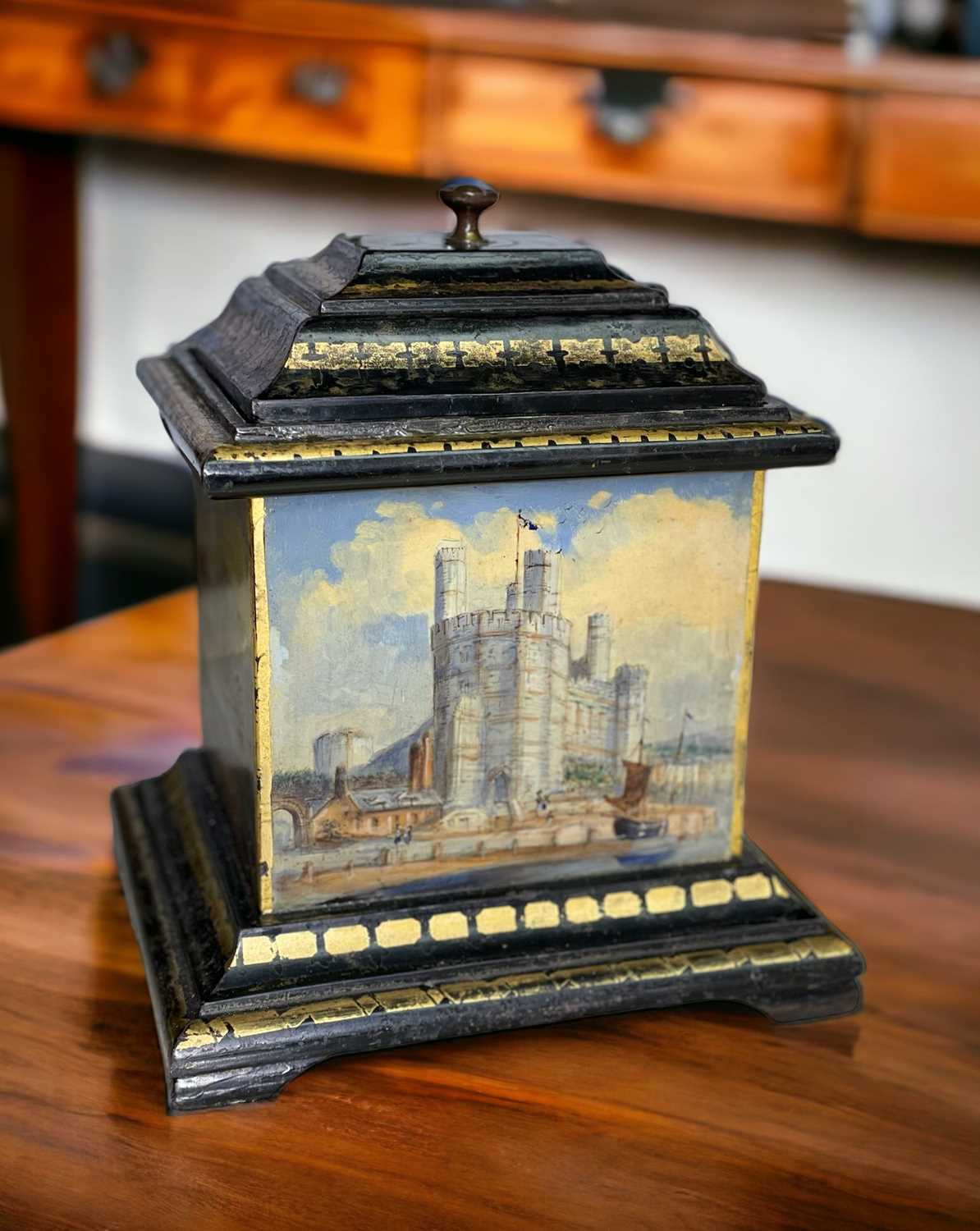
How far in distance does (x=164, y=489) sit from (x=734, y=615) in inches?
67.4

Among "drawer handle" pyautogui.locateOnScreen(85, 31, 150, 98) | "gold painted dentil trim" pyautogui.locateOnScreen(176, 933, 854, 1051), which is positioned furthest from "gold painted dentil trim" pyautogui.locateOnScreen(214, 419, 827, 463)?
"drawer handle" pyautogui.locateOnScreen(85, 31, 150, 98)

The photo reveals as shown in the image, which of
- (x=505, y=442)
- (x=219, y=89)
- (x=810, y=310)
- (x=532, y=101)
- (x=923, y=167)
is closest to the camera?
(x=505, y=442)

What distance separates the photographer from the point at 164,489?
2326 mm

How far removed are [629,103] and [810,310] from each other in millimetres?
533

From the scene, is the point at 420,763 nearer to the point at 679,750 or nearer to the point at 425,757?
the point at 425,757

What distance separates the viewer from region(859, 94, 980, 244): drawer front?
4.52ft

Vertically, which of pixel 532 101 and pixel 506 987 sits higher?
pixel 532 101

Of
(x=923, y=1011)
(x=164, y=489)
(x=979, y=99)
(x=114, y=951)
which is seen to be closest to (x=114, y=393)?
(x=164, y=489)

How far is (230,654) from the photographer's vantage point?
2.40ft

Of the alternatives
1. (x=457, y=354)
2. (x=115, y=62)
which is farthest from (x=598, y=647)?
(x=115, y=62)

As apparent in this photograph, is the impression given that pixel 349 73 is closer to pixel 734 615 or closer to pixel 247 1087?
pixel 734 615

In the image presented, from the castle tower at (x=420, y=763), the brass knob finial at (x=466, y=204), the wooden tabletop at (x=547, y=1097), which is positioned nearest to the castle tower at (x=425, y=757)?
the castle tower at (x=420, y=763)

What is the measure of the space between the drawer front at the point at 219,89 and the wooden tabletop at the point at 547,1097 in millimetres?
838

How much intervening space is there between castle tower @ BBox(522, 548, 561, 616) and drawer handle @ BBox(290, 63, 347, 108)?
3.30 feet
